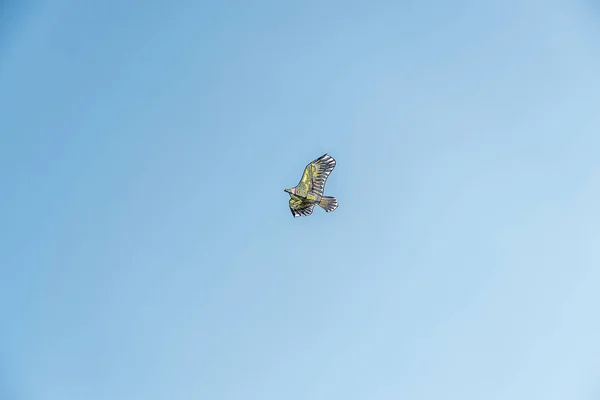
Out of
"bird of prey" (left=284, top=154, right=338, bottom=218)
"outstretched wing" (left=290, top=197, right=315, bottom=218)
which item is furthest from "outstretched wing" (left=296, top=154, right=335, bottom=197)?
"outstretched wing" (left=290, top=197, right=315, bottom=218)

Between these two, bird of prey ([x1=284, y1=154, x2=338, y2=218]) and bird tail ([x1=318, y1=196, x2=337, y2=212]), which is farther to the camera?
bird tail ([x1=318, y1=196, x2=337, y2=212])

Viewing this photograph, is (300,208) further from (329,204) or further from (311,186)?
(329,204)

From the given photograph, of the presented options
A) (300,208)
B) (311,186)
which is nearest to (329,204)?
(300,208)

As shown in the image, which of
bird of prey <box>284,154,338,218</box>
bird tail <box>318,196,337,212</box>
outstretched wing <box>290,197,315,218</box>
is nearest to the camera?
bird of prey <box>284,154,338,218</box>

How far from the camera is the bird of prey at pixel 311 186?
57000 millimetres

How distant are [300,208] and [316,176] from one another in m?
3.33

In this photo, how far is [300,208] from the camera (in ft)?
192

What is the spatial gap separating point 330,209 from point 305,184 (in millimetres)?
3865

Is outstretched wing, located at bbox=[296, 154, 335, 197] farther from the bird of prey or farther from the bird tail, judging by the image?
the bird tail

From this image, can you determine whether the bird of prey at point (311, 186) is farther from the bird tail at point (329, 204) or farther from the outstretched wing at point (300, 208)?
the bird tail at point (329, 204)

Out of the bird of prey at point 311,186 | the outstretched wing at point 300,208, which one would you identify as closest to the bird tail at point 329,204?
the bird of prey at point 311,186

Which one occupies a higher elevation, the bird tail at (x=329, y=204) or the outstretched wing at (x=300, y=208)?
the bird tail at (x=329, y=204)

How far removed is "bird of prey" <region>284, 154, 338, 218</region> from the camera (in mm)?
57000

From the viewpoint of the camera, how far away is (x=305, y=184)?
57156 millimetres
